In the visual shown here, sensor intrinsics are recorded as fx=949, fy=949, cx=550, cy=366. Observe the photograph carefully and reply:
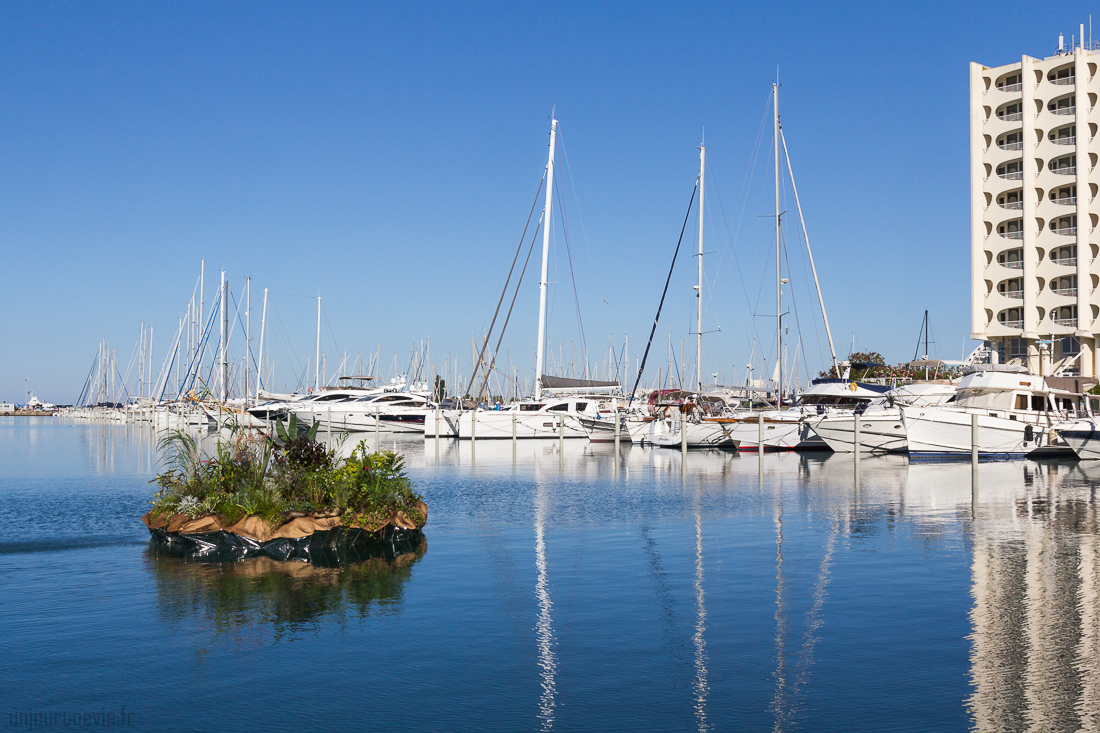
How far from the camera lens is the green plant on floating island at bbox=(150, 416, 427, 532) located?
16391 mm

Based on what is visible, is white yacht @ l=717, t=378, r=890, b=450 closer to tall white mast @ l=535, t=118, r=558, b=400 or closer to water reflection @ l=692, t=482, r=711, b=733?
tall white mast @ l=535, t=118, r=558, b=400

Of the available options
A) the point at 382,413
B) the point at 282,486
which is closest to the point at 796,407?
the point at 382,413

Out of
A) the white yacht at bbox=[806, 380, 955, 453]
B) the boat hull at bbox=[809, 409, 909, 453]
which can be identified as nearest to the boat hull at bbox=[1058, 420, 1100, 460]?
the white yacht at bbox=[806, 380, 955, 453]

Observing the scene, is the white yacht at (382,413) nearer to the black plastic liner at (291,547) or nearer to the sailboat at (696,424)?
the sailboat at (696,424)

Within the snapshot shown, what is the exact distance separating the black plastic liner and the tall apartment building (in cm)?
7609

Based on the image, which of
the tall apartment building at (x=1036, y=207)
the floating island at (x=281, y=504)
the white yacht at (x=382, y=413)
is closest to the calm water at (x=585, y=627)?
the floating island at (x=281, y=504)

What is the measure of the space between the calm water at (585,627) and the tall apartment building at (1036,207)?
2682 inches

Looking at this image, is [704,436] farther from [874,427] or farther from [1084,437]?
[1084,437]

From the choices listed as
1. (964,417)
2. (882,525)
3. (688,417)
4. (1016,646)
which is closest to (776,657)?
(1016,646)

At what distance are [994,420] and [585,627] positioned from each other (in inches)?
1554

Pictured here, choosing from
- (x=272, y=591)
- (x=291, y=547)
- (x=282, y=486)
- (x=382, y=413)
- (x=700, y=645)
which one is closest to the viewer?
(x=700, y=645)

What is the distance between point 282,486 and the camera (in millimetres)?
16578

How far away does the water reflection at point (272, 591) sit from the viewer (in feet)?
37.7

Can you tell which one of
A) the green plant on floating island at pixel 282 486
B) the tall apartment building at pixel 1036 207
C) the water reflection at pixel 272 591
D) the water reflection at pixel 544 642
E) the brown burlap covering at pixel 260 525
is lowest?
the water reflection at pixel 544 642
